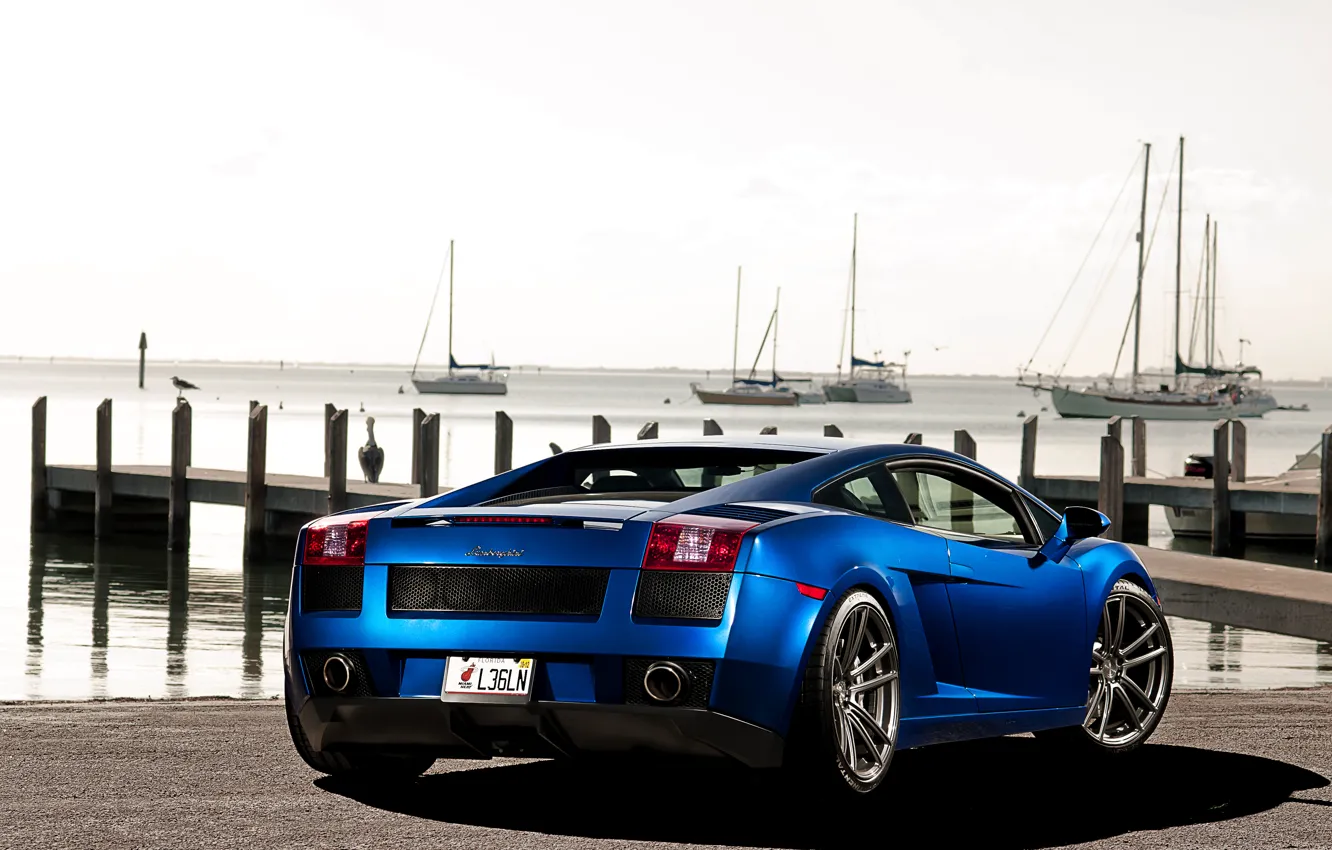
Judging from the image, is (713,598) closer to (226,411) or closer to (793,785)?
(793,785)

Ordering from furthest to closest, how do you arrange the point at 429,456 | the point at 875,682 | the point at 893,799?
1. the point at 429,456
2. the point at 893,799
3. the point at 875,682

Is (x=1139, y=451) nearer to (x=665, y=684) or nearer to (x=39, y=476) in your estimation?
(x=39, y=476)

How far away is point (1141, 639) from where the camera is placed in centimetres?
816

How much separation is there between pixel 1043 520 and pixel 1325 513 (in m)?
18.6

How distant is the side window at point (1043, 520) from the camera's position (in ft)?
25.2

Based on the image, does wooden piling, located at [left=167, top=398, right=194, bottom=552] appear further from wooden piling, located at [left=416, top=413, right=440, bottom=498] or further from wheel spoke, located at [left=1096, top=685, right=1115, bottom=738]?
wheel spoke, located at [left=1096, top=685, right=1115, bottom=738]

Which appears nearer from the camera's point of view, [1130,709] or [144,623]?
[1130,709]

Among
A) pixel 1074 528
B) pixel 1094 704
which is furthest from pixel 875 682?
pixel 1094 704

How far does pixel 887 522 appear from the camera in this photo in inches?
258

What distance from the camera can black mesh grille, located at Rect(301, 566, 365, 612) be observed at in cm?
627

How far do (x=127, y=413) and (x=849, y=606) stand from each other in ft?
320

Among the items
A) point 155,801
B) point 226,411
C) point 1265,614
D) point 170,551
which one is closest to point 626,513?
point 155,801

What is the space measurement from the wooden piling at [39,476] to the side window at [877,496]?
24.0 meters

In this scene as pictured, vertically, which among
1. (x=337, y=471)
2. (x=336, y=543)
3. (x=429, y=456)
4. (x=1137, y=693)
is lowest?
(x=1137, y=693)
